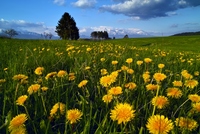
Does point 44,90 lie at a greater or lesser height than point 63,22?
lesser

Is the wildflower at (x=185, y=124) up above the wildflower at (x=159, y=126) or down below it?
below

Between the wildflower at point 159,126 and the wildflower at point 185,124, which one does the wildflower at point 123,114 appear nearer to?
the wildflower at point 159,126

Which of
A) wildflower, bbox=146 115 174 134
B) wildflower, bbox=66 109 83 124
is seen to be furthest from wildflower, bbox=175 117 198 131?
wildflower, bbox=66 109 83 124

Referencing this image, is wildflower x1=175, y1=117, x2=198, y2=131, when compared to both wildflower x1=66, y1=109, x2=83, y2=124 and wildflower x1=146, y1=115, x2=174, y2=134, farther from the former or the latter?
wildflower x1=66, y1=109, x2=83, y2=124

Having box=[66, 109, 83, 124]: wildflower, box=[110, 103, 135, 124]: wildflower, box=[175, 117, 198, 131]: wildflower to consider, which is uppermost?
box=[110, 103, 135, 124]: wildflower

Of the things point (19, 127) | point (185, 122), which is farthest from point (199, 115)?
point (19, 127)

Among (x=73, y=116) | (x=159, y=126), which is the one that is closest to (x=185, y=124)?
(x=159, y=126)

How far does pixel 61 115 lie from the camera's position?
48.8 inches

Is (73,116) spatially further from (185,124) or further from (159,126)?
(185,124)

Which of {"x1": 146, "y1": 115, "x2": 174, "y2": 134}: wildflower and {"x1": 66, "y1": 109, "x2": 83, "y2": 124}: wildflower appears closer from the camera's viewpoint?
{"x1": 146, "y1": 115, "x2": 174, "y2": 134}: wildflower

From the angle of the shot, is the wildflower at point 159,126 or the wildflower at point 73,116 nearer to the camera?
the wildflower at point 159,126

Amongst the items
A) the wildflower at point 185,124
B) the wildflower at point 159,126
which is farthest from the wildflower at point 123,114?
the wildflower at point 185,124

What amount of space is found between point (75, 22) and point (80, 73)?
77.6 meters

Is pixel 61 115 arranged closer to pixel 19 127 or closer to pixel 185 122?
pixel 19 127
